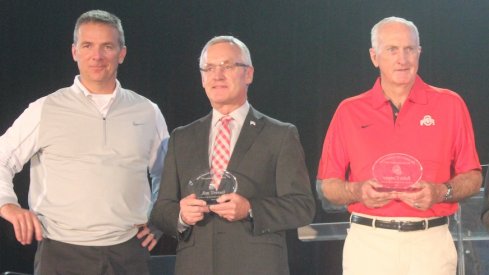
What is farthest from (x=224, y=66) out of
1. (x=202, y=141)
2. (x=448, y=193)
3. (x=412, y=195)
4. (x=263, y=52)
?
(x=263, y=52)

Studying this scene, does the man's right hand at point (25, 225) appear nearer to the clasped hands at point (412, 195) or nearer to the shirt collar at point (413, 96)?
the clasped hands at point (412, 195)

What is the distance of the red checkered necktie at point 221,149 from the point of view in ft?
11.0

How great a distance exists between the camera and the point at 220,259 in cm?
327

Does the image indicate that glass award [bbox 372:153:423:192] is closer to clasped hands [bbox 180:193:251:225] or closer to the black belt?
the black belt

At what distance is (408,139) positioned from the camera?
332cm

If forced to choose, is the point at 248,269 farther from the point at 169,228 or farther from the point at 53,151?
the point at 53,151

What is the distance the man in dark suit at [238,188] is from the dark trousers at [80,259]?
0.28 m

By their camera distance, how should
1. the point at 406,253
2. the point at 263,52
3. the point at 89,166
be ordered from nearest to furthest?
the point at 406,253, the point at 89,166, the point at 263,52

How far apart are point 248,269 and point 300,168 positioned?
0.48m

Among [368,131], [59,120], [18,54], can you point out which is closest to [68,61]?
[18,54]

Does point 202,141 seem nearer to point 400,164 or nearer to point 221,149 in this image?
point 221,149

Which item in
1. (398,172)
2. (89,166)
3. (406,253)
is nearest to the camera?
(398,172)

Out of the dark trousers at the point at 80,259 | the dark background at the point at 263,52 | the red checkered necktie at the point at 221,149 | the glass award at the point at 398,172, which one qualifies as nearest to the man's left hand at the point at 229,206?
→ the red checkered necktie at the point at 221,149

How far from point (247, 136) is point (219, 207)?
405 millimetres
